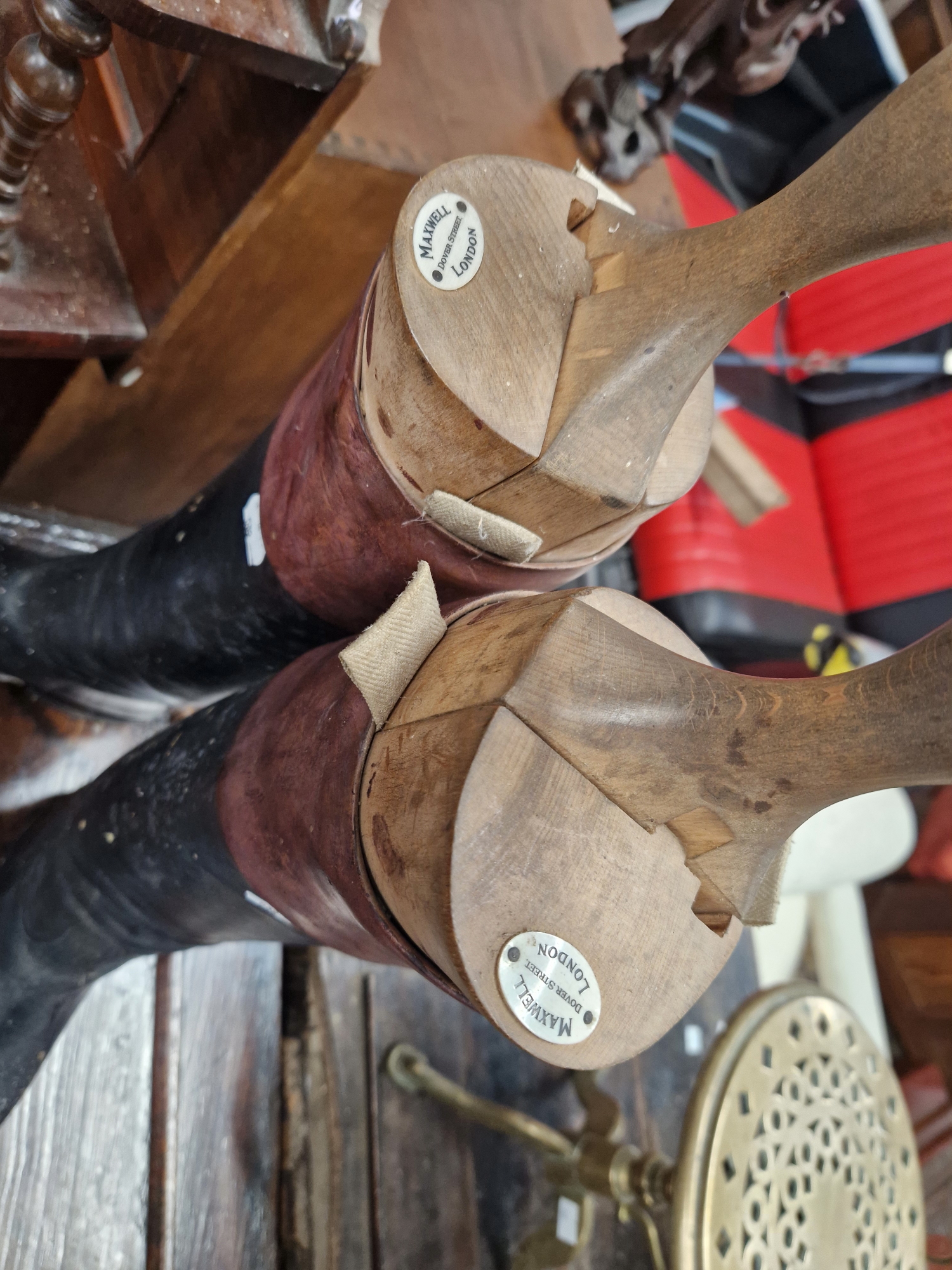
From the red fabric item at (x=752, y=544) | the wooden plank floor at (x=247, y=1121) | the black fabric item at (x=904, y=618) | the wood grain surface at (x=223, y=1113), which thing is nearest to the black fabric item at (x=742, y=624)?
the red fabric item at (x=752, y=544)

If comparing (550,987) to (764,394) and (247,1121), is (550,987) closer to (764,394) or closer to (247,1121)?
(247,1121)

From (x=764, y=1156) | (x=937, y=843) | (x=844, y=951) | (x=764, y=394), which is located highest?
(x=764, y=394)

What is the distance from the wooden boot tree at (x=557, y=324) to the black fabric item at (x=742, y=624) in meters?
1.07

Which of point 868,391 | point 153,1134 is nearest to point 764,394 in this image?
point 868,391

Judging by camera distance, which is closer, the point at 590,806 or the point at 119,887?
the point at 590,806

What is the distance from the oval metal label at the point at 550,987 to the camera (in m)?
0.40

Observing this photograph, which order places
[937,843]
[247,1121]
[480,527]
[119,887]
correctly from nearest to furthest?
[480,527] → [119,887] → [247,1121] → [937,843]

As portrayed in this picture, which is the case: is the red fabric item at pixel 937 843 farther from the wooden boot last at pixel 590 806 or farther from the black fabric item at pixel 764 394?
the wooden boot last at pixel 590 806

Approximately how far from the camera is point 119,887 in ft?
2.25

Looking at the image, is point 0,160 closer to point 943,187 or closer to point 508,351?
point 508,351

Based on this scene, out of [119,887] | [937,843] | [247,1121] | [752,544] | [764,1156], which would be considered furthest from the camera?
[937,843]

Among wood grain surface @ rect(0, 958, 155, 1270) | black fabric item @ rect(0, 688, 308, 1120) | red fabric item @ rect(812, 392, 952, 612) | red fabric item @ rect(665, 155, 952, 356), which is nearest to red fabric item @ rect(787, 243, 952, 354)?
red fabric item @ rect(665, 155, 952, 356)

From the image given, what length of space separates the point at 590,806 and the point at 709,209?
1675 millimetres

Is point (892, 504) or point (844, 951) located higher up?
point (892, 504)
